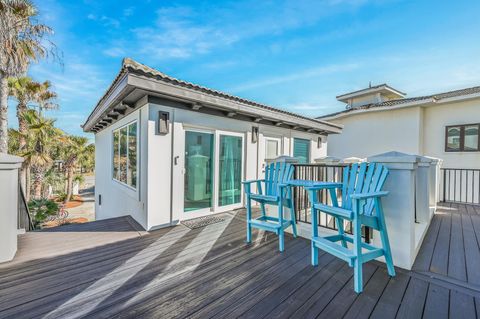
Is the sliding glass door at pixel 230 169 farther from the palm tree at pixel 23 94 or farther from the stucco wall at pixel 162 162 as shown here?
the palm tree at pixel 23 94

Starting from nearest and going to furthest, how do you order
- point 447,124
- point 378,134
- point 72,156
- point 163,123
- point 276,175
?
point 276,175 → point 163,123 → point 447,124 → point 378,134 → point 72,156

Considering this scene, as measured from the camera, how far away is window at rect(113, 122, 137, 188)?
4426mm

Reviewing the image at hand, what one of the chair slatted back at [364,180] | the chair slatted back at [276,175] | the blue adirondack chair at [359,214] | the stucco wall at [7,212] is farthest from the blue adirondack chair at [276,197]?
the stucco wall at [7,212]

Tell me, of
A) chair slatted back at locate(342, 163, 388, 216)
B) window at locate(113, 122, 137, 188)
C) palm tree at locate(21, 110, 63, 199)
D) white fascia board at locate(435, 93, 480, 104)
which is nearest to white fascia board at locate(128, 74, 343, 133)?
window at locate(113, 122, 137, 188)

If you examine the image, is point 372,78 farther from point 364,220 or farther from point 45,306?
point 45,306

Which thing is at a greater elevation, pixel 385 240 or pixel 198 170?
pixel 198 170

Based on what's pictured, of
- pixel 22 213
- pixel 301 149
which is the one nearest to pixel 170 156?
pixel 22 213

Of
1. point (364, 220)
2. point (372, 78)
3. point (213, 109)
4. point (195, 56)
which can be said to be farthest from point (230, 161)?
point (372, 78)

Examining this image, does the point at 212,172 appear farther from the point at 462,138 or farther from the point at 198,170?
the point at 462,138

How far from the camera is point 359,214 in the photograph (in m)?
2.07

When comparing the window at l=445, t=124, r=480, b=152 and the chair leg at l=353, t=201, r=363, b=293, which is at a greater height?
the window at l=445, t=124, r=480, b=152

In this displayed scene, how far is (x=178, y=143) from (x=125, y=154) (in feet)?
5.93

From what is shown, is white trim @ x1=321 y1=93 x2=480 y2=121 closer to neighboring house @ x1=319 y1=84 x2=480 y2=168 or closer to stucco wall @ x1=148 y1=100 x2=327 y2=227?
neighboring house @ x1=319 y1=84 x2=480 y2=168

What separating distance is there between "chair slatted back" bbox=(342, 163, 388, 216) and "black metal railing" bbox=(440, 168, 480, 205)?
20.1 ft
